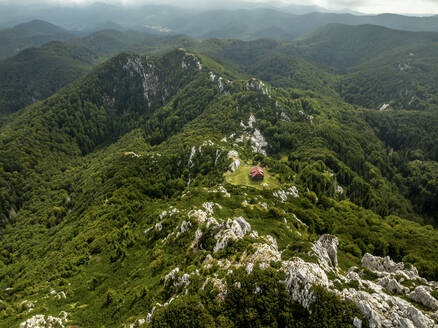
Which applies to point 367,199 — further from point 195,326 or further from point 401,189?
point 195,326

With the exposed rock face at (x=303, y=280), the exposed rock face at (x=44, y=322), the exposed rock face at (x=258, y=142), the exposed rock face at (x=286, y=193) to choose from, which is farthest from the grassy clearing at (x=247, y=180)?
the exposed rock face at (x=44, y=322)

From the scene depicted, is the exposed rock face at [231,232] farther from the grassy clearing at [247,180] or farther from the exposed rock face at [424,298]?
the grassy clearing at [247,180]

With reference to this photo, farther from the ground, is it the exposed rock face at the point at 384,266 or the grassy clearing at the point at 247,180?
the exposed rock face at the point at 384,266

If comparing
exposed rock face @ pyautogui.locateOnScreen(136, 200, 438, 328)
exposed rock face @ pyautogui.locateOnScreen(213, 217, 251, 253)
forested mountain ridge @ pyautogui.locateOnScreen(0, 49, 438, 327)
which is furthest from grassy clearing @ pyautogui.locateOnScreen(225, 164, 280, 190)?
exposed rock face @ pyautogui.locateOnScreen(136, 200, 438, 328)

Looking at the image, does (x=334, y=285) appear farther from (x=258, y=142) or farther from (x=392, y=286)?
(x=258, y=142)

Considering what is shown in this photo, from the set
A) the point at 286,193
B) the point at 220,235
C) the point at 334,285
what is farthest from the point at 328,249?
the point at 286,193
